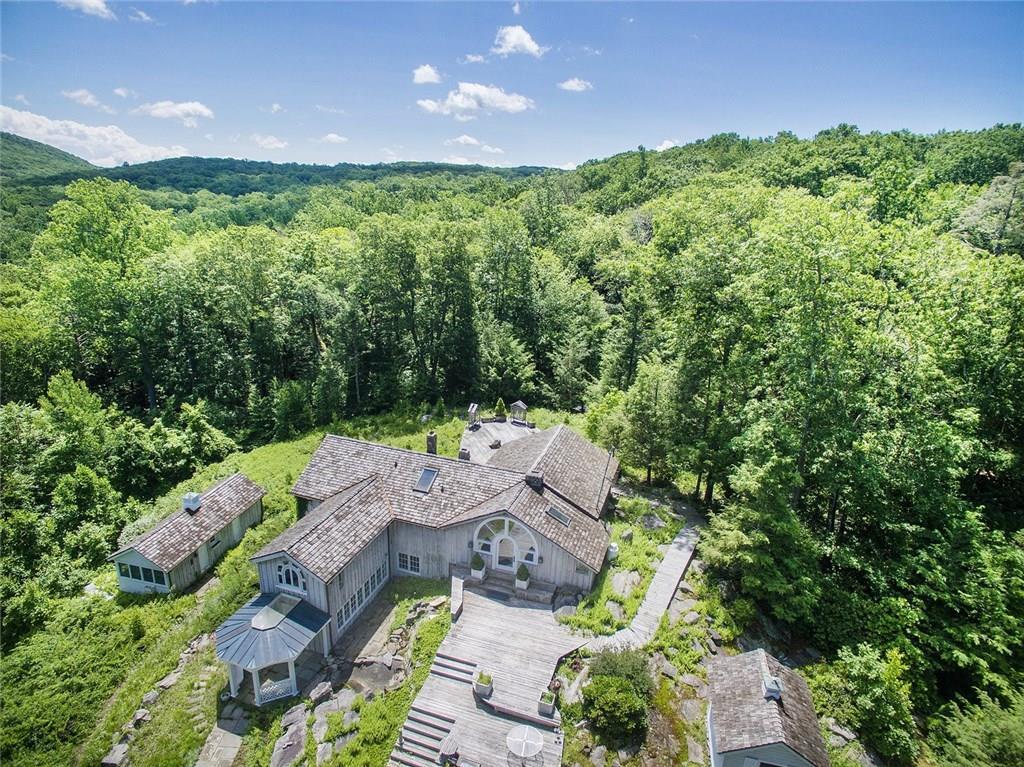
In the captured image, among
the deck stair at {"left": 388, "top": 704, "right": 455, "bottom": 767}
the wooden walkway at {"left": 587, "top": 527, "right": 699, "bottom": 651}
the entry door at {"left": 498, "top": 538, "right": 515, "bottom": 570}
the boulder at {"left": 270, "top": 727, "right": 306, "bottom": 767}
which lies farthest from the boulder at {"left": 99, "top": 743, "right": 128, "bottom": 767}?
the wooden walkway at {"left": 587, "top": 527, "right": 699, "bottom": 651}

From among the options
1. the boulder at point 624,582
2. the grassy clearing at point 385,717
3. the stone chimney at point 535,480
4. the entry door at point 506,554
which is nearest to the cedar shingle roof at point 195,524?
the grassy clearing at point 385,717

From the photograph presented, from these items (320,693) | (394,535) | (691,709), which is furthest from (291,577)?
(691,709)

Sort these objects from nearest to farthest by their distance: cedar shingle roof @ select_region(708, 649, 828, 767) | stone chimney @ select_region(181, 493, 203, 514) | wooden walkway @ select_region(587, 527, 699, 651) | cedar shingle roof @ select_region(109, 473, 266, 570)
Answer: cedar shingle roof @ select_region(708, 649, 828, 767) → wooden walkway @ select_region(587, 527, 699, 651) → cedar shingle roof @ select_region(109, 473, 266, 570) → stone chimney @ select_region(181, 493, 203, 514)

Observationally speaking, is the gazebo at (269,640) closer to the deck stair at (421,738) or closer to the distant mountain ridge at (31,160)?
the deck stair at (421,738)

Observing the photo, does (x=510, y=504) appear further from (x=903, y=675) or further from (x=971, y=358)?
(x=971, y=358)

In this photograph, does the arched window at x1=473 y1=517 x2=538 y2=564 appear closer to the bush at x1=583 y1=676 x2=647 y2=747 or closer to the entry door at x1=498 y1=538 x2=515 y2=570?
the entry door at x1=498 y1=538 x2=515 y2=570

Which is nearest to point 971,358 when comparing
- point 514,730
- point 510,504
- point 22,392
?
point 510,504

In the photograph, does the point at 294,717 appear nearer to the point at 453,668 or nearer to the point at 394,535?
the point at 453,668
